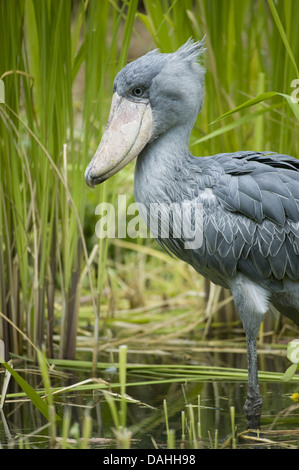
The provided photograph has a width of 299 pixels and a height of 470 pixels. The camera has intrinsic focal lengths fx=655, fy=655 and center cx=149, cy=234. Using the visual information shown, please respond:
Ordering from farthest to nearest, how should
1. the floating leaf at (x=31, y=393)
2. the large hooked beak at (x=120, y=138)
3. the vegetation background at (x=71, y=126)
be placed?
the vegetation background at (x=71, y=126)
the large hooked beak at (x=120, y=138)
the floating leaf at (x=31, y=393)

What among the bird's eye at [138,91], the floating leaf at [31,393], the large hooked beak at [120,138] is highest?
the bird's eye at [138,91]

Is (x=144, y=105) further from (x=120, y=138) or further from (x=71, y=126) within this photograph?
(x=71, y=126)

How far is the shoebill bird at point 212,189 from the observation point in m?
2.42

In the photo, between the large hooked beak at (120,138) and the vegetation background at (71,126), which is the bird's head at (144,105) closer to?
the large hooked beak at (120,138)

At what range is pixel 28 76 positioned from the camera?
298cm

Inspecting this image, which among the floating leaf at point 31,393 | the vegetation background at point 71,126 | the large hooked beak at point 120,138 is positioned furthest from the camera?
the vegetation background at point 71,126

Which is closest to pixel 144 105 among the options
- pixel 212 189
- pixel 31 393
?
pixel 212 189

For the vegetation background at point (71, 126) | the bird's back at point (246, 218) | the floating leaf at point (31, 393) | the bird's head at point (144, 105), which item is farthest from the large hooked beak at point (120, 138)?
the floating leaf at point (31, 393)

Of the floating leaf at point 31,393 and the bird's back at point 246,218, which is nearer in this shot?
the floating leaf at point 31,393

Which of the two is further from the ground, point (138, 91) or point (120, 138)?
point (138, 91)

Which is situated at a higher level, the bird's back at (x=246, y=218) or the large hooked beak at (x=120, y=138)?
the large hooked beak at (x=120, y=138)

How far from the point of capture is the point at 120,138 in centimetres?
244

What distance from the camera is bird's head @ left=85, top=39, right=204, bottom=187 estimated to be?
7.91 feet

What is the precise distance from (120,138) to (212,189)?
0.39 meters
